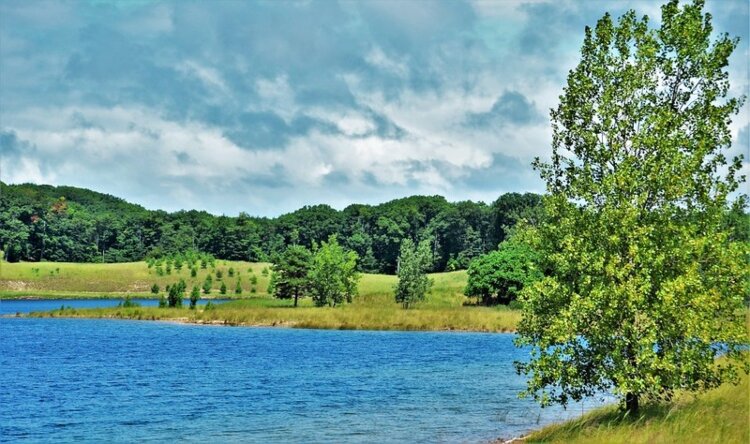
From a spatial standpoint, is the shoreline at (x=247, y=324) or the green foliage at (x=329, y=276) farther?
the green foliage at (x=329, y=276)

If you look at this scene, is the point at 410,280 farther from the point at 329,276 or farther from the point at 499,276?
the point at 499,276

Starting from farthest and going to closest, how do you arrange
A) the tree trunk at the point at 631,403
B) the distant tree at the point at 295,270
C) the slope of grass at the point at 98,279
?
the slope of grass at the point at 98,279 → the distant tree at the point at 295,270 → the tree trunk at the point at 631,403

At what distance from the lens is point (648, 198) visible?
19.6 metres

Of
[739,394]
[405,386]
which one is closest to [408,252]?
[405,386]

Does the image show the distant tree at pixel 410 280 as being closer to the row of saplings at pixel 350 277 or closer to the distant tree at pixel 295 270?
the row of saplings at pixel 350 277

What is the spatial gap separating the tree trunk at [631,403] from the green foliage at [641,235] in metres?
0.03

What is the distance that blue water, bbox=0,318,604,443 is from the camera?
25.0m

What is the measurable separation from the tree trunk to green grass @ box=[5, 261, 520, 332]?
45.8 m

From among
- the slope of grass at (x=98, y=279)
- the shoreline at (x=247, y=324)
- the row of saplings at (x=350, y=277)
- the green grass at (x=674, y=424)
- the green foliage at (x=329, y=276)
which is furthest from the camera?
the slope of grass at (x=98, y=279)

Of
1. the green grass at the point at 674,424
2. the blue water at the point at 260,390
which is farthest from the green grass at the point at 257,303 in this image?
the green grass at the point at 674,424

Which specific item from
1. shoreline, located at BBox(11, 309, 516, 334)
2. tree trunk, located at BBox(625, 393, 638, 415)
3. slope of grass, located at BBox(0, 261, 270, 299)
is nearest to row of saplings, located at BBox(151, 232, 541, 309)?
shoreline, located at BBox(11, 309, 516, 334)

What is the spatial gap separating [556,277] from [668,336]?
3.40 m

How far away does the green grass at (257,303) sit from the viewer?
69.6 metres

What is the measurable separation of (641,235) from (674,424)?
16.9 ft
